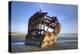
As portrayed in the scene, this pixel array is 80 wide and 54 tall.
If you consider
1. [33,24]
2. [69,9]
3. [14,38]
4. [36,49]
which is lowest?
[36,49]

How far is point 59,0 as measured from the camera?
2271 millimetres

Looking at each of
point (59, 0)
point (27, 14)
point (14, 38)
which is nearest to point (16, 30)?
point (14, 38)

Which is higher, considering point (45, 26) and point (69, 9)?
point (69, 9)

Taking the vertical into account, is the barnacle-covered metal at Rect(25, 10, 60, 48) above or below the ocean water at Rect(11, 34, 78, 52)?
above

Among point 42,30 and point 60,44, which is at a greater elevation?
point 42,30

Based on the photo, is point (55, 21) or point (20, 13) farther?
point (55, 21)

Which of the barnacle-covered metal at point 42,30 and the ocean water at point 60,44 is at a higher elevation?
the barnacle-covered metal at point 42,30

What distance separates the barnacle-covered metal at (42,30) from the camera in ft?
6.96

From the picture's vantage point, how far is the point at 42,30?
2160mm

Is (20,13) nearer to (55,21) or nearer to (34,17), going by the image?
(34,17)

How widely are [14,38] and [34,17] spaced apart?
32cm

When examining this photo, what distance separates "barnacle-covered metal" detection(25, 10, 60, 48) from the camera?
83.5 inches

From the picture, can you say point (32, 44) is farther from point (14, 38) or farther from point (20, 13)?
point (20, 13)

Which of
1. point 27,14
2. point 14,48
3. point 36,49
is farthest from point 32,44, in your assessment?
point 27,14
